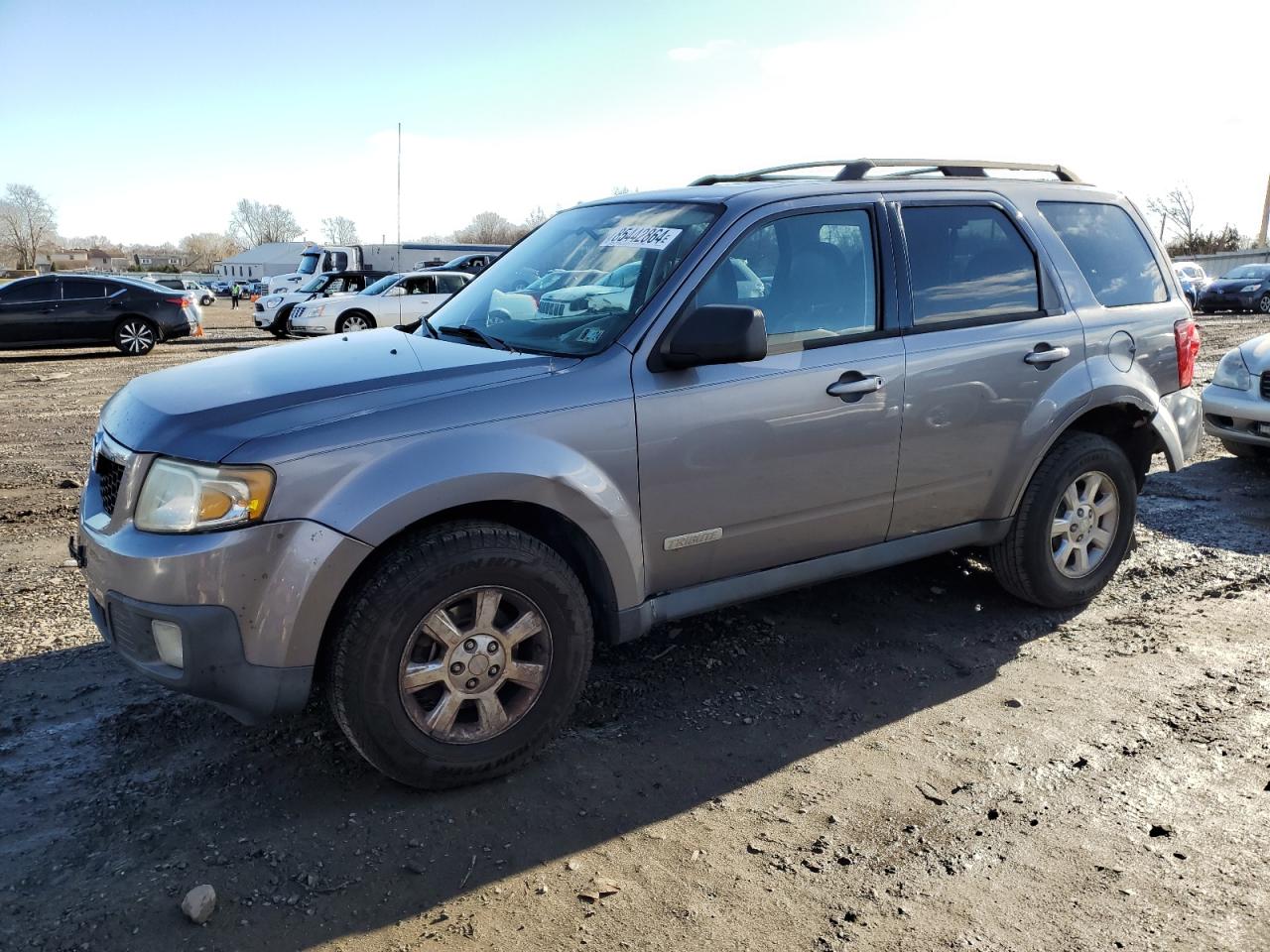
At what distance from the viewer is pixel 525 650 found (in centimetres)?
323

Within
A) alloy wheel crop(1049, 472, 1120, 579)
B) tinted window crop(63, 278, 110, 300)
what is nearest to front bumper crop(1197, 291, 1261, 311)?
alloy wheel crop(1049, 472, 1120, 579)

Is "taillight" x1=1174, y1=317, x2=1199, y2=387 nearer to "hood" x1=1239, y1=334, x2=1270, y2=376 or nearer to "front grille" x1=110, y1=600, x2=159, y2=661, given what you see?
"hood" x1=1239, y1=334, x2=1270, y2=376

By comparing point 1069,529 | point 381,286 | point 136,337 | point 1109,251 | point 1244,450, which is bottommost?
point 1244,450

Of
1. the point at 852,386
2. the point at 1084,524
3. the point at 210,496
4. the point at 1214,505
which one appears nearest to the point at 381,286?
the point at 1214,505

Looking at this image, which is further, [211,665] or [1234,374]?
[1234,374]

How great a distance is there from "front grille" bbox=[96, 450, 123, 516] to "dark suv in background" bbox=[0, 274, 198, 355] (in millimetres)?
15710

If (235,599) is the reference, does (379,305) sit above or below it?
above

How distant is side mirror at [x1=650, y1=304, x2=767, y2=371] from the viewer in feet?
10.6

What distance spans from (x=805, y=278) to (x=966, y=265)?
2.92 ft

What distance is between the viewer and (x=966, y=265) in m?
4.19

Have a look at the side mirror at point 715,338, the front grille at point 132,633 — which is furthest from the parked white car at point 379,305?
the front grille at point 132,633

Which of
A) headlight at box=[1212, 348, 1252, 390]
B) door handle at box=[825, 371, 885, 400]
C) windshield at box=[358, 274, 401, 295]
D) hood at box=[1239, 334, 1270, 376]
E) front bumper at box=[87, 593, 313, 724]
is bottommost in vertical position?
front bumper at box=[87, 593, 313, 724]

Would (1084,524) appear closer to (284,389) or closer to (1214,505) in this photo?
(1214,505)

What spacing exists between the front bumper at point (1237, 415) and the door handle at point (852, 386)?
510 cm
